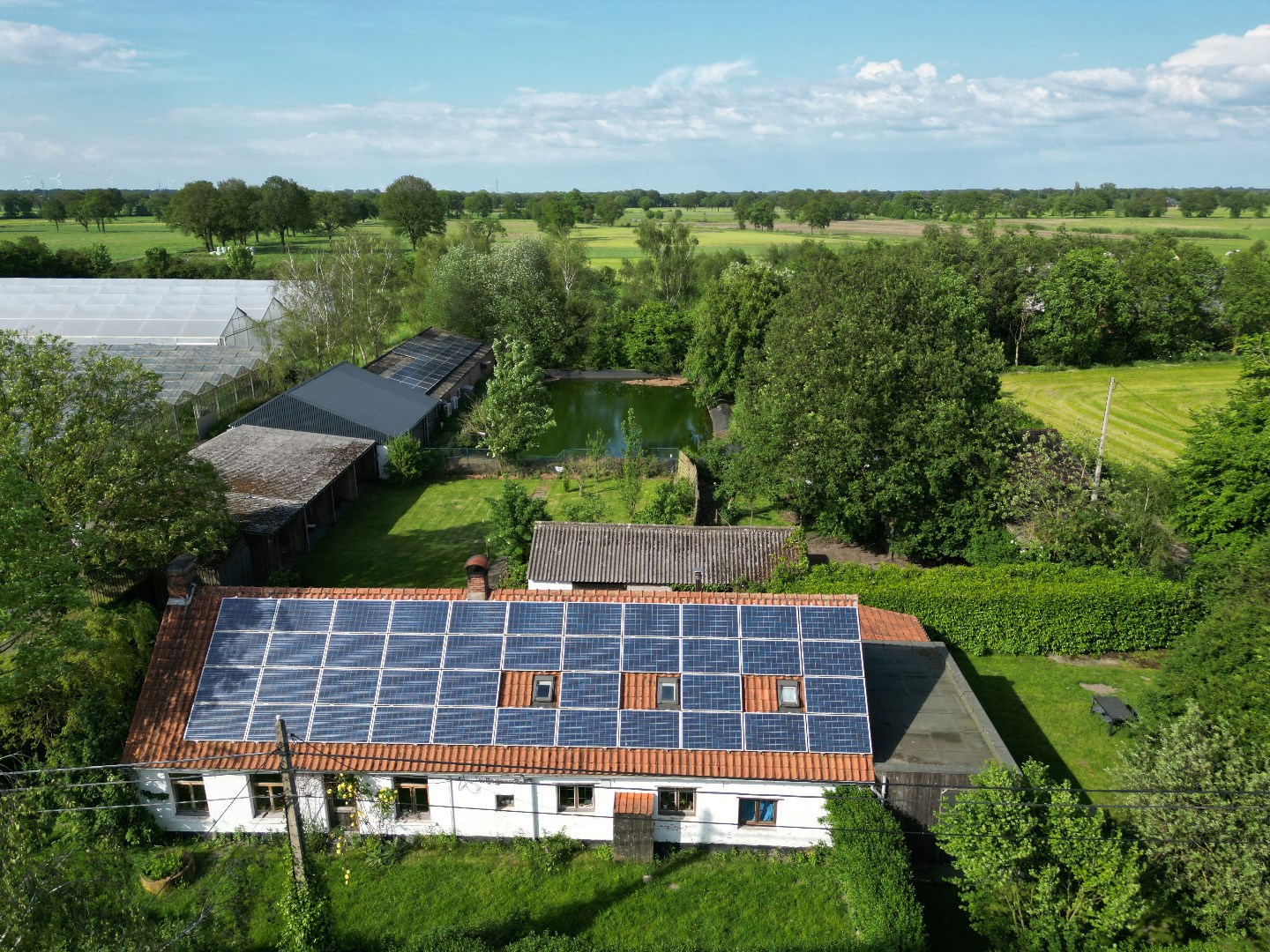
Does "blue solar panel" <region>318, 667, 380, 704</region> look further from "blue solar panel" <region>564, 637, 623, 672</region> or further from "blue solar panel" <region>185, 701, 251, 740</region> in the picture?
"blue solar panel" <region>564, 637, 623, 672</region>

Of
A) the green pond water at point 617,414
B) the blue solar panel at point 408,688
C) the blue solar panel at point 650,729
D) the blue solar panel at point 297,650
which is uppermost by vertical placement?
the blue solar panel at point 297,650

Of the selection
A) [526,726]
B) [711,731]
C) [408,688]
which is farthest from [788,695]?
[408,688]

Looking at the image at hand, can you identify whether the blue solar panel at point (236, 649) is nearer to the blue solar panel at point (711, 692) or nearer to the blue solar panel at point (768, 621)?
the blue solar panel at point (711, 692)

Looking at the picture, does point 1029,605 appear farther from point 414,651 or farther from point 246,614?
point 246,614

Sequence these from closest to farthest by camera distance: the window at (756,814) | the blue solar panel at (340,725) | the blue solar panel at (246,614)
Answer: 1. the blue solar panel at (340,725)
2. the window at (756,814)
3. the blue solar panel at (246,614)

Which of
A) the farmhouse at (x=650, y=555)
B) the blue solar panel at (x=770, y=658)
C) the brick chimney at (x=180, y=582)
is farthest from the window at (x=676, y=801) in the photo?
the brick chimney at (x=180, y=582)

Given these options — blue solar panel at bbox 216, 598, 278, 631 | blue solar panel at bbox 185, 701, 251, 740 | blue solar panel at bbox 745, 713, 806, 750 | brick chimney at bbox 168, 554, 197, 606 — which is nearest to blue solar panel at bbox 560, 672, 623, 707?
blue solar panel at bbox 745, 713, 806, 750

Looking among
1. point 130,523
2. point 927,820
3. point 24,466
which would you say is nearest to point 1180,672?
point 927,820

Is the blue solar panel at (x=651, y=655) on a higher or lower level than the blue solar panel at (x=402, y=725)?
higher
